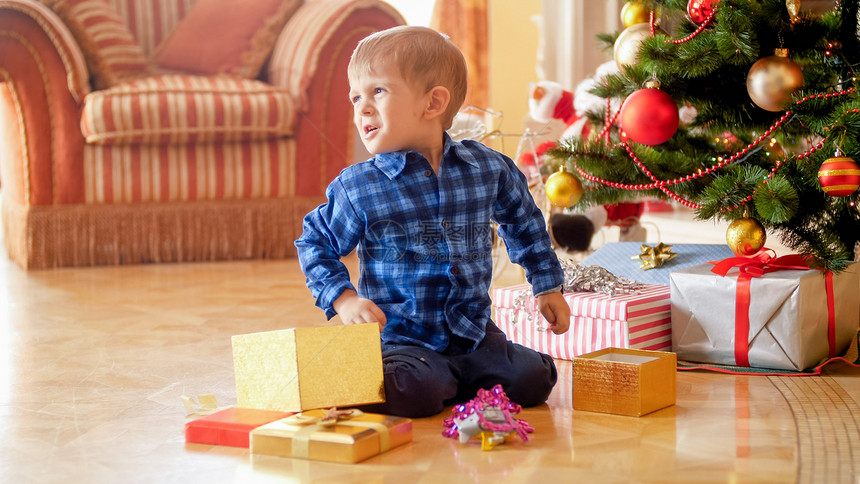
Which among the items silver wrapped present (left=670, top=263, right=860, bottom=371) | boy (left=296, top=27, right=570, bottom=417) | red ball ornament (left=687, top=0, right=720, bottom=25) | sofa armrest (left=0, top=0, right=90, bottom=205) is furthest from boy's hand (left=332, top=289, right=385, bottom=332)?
sofa armrest (left=0, top=0, right=90, bottom=205)

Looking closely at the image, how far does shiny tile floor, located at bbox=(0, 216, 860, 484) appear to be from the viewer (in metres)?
0.89

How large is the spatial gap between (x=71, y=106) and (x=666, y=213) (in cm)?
205

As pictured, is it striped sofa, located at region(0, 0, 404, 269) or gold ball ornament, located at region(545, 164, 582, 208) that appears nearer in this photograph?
gold ball ornament, located at region(545, 164, 582, 208)

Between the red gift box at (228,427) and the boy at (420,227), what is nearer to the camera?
the red gift box at (228,427)

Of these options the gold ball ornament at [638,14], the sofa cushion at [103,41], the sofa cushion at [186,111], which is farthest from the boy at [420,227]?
the sofa cushion at [103,41]

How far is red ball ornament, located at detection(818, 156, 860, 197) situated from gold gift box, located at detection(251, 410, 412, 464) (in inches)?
27.2

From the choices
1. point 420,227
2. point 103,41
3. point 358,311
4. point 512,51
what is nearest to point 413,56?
point 420,227

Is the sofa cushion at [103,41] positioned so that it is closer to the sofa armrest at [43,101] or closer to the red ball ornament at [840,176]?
the sofa armrest at [43,101]

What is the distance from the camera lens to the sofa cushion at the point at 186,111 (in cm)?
245

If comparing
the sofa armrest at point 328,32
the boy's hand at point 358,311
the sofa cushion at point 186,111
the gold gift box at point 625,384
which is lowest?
the gold gift box at point 625,384

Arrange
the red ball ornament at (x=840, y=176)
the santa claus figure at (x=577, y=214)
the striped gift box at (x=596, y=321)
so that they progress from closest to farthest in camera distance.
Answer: the red ball ornament at (x=840, y=176), the striped gift box at (x=596, y=321), the santa claus figure at (x=577, y=214)

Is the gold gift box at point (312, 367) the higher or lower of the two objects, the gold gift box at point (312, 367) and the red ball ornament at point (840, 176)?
the lower

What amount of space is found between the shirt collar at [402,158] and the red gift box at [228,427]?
1.09 feet

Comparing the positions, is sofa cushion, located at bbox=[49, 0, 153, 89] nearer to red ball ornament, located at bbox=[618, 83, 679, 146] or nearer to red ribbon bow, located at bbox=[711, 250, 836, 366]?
red ball ornament, located at bbox=[618, 83, 679, 146]
